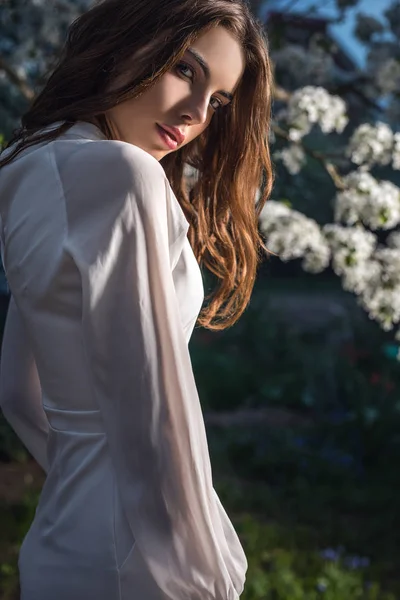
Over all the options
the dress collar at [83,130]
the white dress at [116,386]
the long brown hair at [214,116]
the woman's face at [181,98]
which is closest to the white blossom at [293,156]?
the long brown hair at [214,116]

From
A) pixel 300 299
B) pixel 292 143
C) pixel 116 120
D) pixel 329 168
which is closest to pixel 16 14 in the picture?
pixel 292 143

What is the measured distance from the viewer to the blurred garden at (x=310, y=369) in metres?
3.75

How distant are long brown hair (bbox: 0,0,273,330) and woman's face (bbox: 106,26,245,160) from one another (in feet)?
0.06

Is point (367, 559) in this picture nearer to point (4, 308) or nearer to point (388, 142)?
point (388, 142)

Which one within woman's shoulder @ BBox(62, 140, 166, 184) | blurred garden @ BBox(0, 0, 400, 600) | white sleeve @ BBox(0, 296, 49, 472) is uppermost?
woman's shoulder @ BBox(62, 140, 166, 184)

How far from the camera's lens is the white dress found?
1257mm

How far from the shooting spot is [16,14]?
210 inches

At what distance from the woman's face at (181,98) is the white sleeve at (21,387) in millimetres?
400

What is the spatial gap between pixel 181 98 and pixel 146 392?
55cm

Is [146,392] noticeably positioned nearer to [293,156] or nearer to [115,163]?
[115,163]

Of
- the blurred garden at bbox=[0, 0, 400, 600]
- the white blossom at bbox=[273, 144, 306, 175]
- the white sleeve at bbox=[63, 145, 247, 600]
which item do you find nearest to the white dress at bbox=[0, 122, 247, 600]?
the white sleeve at bbox=[63, 145, 247, 600]

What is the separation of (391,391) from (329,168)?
313 cm

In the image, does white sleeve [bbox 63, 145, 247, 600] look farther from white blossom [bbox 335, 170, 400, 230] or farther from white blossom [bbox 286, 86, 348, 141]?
white blossom [bbox 286, 86, 348, 141]

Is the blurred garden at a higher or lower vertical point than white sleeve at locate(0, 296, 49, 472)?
lower
